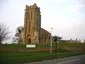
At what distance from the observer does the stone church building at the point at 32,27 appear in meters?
98.5

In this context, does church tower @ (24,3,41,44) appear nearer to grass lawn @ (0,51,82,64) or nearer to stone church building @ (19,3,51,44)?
stone church building @ (19,3,51,44)

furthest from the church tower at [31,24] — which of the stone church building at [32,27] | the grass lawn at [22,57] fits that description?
the grass lawn at [22,57]

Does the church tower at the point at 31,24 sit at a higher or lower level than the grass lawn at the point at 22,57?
higher

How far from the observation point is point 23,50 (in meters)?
73.4

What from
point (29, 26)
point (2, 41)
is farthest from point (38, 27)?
point (2, 41)

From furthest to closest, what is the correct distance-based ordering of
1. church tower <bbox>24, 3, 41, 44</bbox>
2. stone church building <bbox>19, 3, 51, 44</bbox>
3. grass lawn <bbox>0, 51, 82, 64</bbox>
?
1. church tower <bbox>24, 3, 41, 44</bbox>
2. stone church building <bbox>19, 3, 51, 44</bbox>
3. grass lawn <bbox>0, 51, 82, 64</bbox>

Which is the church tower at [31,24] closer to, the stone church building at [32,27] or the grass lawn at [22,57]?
the stone church building at [32,27]

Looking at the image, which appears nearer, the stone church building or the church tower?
the stone church building

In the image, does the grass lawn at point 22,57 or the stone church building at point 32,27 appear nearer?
the grass lawn at point 22,57

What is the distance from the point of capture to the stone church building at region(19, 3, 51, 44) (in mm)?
98512

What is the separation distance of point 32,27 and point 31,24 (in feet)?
5.39

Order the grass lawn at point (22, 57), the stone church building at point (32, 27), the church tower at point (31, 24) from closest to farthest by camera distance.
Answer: the grass lawn at point (22, 57)
the stone church building at point (32, 27)
the church tower at point (31, 24)

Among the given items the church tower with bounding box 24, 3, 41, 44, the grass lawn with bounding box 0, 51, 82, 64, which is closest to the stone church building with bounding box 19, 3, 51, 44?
the church tower with bounding box 24, 3, 41, 44

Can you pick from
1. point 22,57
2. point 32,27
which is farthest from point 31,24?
point 22,57
